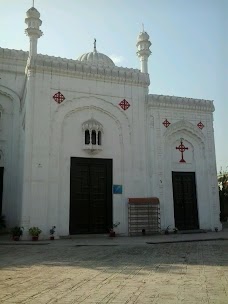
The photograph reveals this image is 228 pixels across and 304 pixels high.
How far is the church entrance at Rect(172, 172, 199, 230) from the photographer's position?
1379 centimetres

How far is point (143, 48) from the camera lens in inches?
604

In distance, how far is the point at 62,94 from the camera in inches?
500

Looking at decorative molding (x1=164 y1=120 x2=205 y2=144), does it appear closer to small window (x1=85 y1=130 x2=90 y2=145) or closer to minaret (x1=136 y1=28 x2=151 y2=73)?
minaret (x1=136 y1=28 x2=151 y2=73)

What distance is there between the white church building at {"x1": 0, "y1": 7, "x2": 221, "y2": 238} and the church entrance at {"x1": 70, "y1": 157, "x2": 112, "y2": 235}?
0.04 m

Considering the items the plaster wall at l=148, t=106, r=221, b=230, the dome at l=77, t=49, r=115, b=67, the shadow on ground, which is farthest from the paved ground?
the dome at l=77, t=49, r=115, b=67

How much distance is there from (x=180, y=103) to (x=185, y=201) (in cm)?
459

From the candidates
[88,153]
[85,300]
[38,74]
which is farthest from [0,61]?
[85,300]

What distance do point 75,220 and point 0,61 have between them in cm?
885

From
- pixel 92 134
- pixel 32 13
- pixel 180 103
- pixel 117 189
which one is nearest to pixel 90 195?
pixel 117 189

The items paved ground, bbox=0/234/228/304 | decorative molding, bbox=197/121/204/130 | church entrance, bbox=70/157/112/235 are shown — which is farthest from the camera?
decorative molding, bbox=197/121/204/130

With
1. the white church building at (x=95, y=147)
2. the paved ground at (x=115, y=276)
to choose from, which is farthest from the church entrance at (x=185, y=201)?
the paved ground at (x=115, y=276)

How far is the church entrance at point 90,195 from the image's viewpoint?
12023 millimetres

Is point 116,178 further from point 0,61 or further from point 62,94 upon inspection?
point 0,61

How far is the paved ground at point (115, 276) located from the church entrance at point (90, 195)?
3701 millimetres
